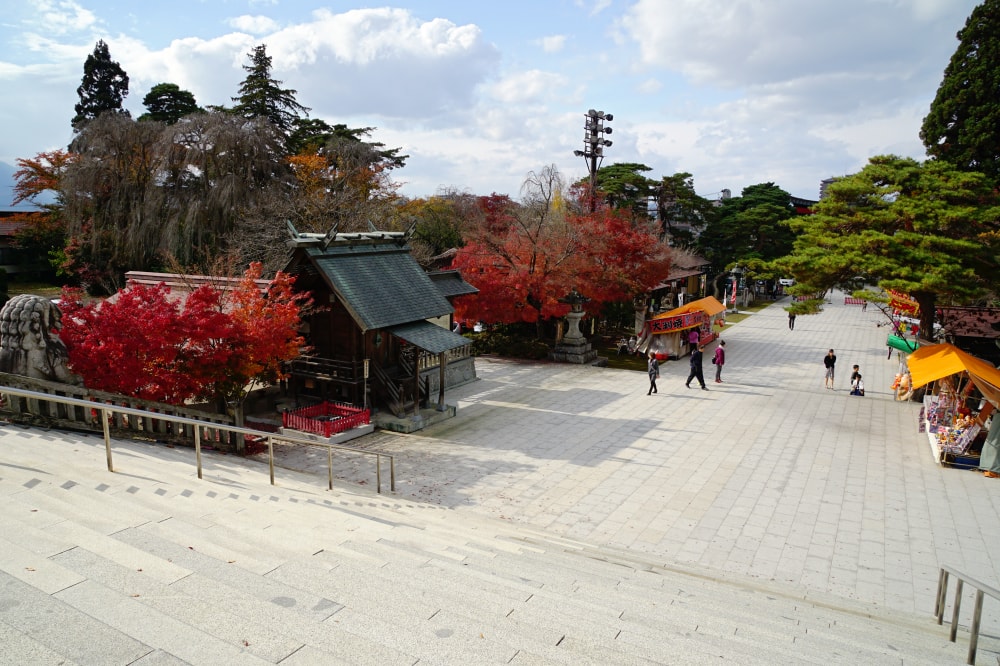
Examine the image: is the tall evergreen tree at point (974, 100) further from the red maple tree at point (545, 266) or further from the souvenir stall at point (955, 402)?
the red maple tree at point (545, 266)

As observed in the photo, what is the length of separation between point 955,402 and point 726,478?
7610 mm

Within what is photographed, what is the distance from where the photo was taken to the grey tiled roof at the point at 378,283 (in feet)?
53.9

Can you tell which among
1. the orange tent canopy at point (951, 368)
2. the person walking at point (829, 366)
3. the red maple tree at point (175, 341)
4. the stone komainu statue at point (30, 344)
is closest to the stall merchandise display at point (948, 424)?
the orange tent canopy at point (951, 368)

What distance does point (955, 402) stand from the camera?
54.4ft

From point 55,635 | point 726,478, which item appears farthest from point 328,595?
point 726,478

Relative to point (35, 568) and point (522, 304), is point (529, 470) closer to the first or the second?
point (35, 568)

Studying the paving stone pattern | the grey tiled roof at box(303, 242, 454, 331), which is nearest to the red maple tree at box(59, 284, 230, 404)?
the paving stone pattern

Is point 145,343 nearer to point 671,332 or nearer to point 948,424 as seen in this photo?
point 948,424

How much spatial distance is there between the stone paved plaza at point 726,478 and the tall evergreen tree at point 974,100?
1059cm

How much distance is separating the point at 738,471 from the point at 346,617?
1136cm

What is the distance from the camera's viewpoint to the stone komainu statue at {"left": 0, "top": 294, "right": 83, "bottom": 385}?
11.3 m

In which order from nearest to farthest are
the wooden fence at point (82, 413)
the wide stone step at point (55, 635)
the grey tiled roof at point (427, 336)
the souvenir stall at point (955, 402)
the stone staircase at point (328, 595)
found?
the wide stone step at point (55, 635), the stone staircase at point (328, 595), the wooden fence at point (82, 413), the souvenir stall at point (955, 402), the grey tiled roof at point (427, 336)

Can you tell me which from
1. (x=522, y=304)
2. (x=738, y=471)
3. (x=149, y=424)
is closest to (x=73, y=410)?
(x=149, y=424)

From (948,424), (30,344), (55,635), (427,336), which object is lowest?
(948,424)
